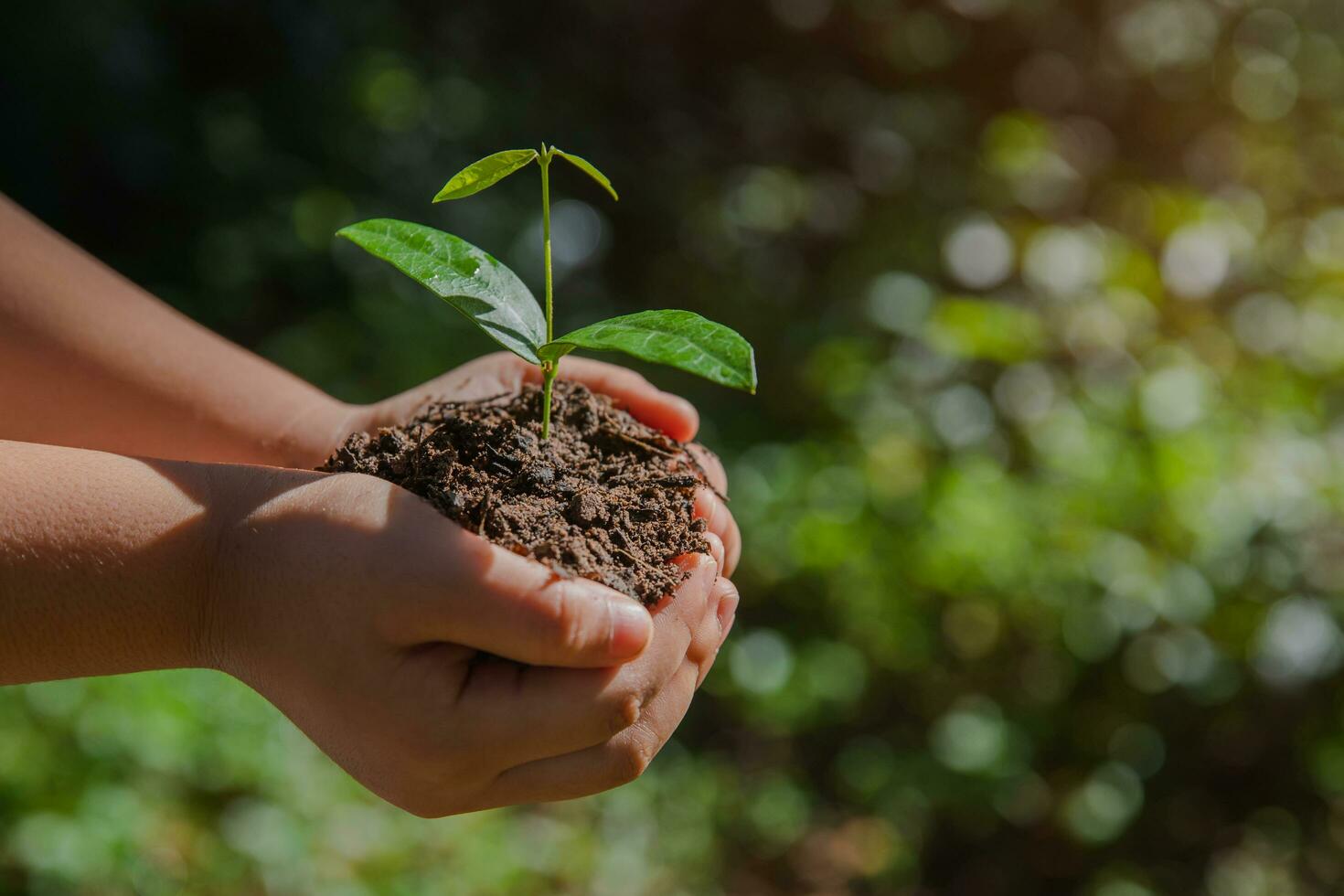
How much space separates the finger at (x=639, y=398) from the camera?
142 cm

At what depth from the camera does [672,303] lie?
3623 mm

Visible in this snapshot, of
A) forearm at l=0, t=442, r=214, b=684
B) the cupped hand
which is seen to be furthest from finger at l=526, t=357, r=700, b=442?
forearm at l=0, t=442, r=214, b=684

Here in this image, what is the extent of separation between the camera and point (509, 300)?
1151mm

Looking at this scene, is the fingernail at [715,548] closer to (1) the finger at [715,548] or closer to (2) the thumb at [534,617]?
(1) the finger at [715,548]

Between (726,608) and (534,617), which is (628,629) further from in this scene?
(726,608)

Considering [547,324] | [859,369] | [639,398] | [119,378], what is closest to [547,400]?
[547,324]

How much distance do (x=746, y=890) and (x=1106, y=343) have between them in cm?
177

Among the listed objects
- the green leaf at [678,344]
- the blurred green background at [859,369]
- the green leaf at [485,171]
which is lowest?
the blurred green background at [859,369]

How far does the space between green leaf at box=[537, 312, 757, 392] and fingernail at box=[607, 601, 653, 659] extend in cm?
24

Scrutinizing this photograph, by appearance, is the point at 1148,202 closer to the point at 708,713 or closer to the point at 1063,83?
the point at 1063,83

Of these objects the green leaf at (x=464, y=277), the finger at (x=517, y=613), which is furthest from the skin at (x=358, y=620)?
the green leaf at (x=464, y=277)

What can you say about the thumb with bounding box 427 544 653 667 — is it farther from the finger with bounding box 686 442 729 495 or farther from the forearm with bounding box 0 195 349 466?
the forearm with bounding box 0 195 349 466

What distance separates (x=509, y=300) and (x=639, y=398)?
330mm

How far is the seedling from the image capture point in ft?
3.23
